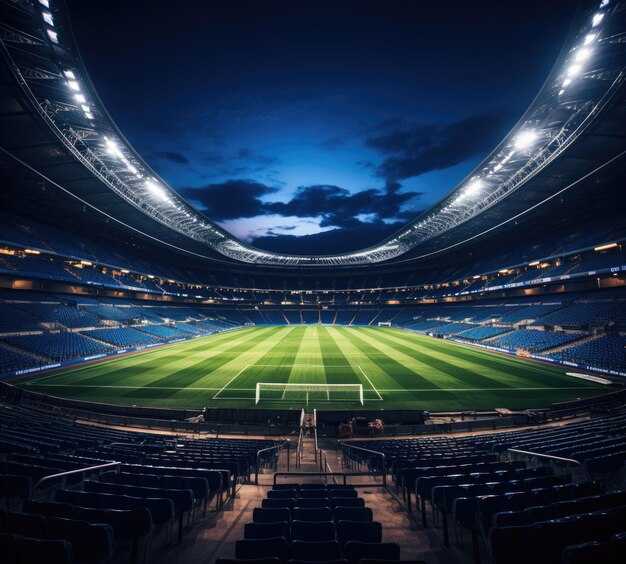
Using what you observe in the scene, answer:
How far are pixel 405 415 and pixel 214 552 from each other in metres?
13.4

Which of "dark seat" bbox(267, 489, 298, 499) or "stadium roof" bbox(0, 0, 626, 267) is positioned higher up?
"stadium roof" bbox(0, 0, 626, 267)

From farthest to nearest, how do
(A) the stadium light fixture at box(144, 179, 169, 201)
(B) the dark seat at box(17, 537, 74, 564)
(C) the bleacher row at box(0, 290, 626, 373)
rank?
1. (A) the stadium light fixture at box(144, 179, 169, 201)
2. (C) the bleacher row at box(0, 290, 626, 373)
3. (B) the dark seat at box(17, 537, 74, 564)

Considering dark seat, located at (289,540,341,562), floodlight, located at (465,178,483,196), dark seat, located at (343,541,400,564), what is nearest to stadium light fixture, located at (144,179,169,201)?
floodlight, located at (465,178,483,196)

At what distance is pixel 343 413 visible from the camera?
1598 cm

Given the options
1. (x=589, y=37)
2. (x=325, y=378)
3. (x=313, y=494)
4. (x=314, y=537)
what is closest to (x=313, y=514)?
(x=314, y=537)

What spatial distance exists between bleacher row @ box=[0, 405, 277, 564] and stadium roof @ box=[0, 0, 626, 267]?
18.0 metres

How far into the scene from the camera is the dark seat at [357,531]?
3885 mm

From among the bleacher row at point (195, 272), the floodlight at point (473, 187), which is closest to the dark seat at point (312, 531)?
the floodlight at point (473, 187)

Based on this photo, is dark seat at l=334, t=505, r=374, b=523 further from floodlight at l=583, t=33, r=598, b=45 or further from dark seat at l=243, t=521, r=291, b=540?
floodlight at l=583, t=33, r=598, b=45

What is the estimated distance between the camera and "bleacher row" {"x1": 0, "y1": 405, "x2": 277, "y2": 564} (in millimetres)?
3451

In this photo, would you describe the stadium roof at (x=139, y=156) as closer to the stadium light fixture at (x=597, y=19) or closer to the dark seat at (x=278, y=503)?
the stadium light fixture at (x=597, y=19)

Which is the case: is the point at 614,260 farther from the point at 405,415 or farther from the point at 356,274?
the point at 356,274

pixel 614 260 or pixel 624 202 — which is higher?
pixel 624 202

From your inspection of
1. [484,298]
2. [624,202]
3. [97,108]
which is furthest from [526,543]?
[484,298]
